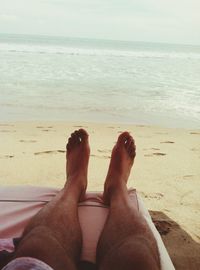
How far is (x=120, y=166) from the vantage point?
224 cm

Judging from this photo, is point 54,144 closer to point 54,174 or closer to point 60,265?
point 54,174

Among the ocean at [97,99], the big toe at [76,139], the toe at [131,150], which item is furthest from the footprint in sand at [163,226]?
the ocean at [97,99]

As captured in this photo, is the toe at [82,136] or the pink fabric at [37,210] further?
the toe at [82,136]

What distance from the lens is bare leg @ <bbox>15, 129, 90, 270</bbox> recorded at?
1122 mm

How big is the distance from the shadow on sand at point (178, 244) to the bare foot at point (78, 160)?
0.60m

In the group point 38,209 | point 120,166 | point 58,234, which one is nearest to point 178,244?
point 120,166

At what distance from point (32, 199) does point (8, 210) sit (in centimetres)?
15

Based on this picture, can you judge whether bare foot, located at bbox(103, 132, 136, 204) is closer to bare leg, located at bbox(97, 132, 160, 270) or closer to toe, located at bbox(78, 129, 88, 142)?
bare leg, located at bbox(97, 132, 160, 270)

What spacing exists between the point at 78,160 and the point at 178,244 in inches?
31.1

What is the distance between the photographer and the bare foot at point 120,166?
6.18 feet

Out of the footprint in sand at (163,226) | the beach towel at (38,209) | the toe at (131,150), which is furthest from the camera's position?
the toe at (131,150)

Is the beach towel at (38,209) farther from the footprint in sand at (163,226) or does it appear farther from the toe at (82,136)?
the toe at (82,136)

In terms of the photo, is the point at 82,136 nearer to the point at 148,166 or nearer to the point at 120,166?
the point at 120,166

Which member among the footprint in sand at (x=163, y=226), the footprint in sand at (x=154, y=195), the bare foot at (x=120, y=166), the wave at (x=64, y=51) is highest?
the wave at (x=64, y=51)
